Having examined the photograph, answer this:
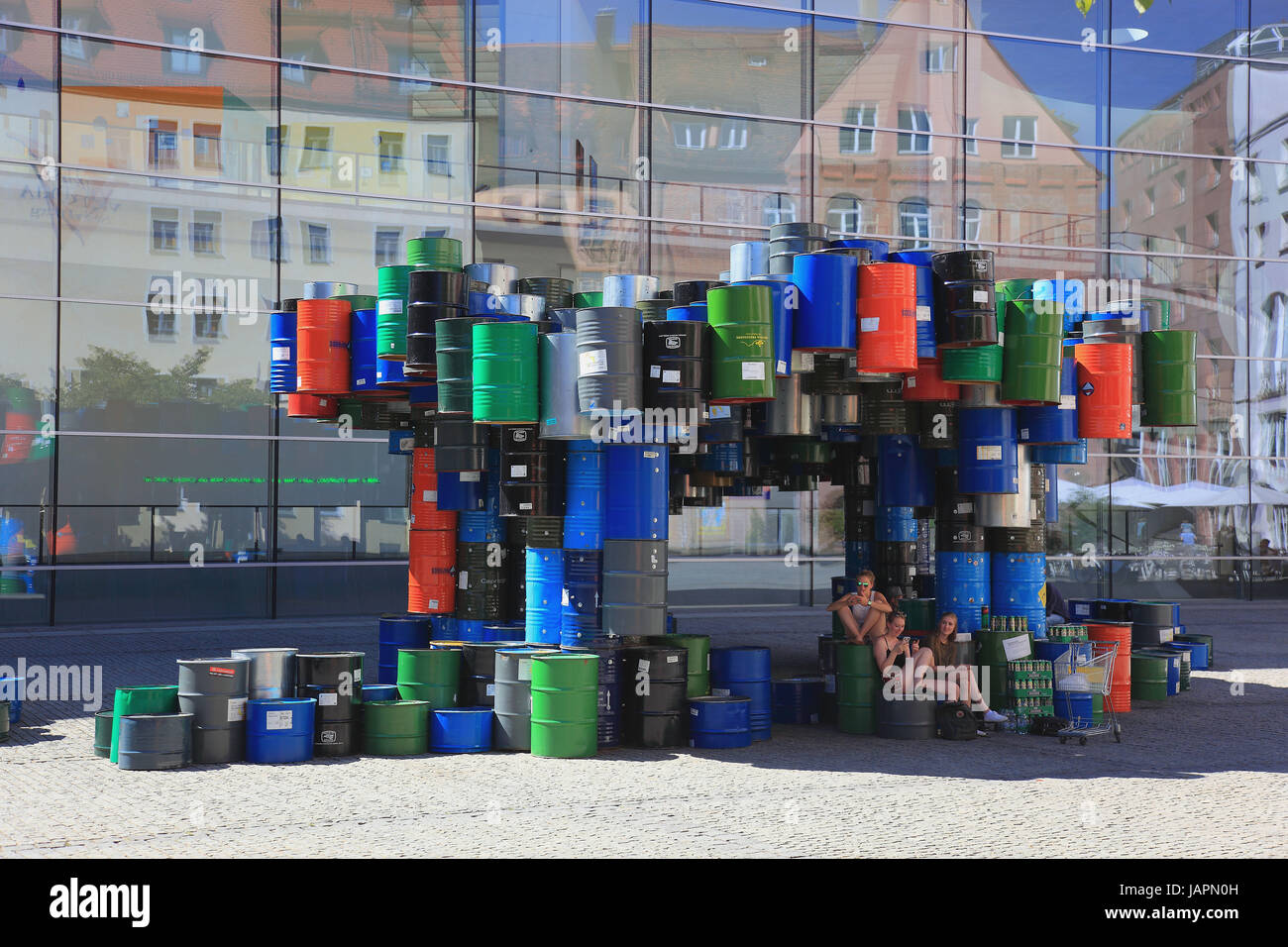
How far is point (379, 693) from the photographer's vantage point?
12211mm

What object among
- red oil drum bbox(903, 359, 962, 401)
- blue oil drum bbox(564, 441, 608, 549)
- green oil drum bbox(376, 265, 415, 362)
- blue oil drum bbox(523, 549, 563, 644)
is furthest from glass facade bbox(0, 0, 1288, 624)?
red oil drum bbox(903, 359, 962, 401)

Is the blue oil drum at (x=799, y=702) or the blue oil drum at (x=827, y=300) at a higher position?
the blue oil drum at (x=827, y=300)

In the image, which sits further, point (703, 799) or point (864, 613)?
point (864, 613)

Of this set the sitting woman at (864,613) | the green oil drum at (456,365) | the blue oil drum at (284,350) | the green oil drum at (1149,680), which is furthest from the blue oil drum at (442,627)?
the green oil drum at (1149,680)

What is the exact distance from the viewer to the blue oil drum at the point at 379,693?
39.8 feet

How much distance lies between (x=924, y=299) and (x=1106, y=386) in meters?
2.54

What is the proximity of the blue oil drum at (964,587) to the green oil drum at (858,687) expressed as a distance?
1689 mm

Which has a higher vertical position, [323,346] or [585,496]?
[323,346]

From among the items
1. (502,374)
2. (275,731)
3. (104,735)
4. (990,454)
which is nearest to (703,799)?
(275,731)

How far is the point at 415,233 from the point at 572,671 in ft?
44.7

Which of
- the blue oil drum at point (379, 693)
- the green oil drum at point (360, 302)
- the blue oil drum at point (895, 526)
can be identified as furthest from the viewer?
the blue oil drum at point (895, 526)

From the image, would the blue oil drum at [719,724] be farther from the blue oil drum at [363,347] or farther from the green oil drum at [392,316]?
the blue oil drum at [363,347]

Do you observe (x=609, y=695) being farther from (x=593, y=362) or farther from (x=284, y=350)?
(x=284, y=350)

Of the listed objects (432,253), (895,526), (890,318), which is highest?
(432,253)
